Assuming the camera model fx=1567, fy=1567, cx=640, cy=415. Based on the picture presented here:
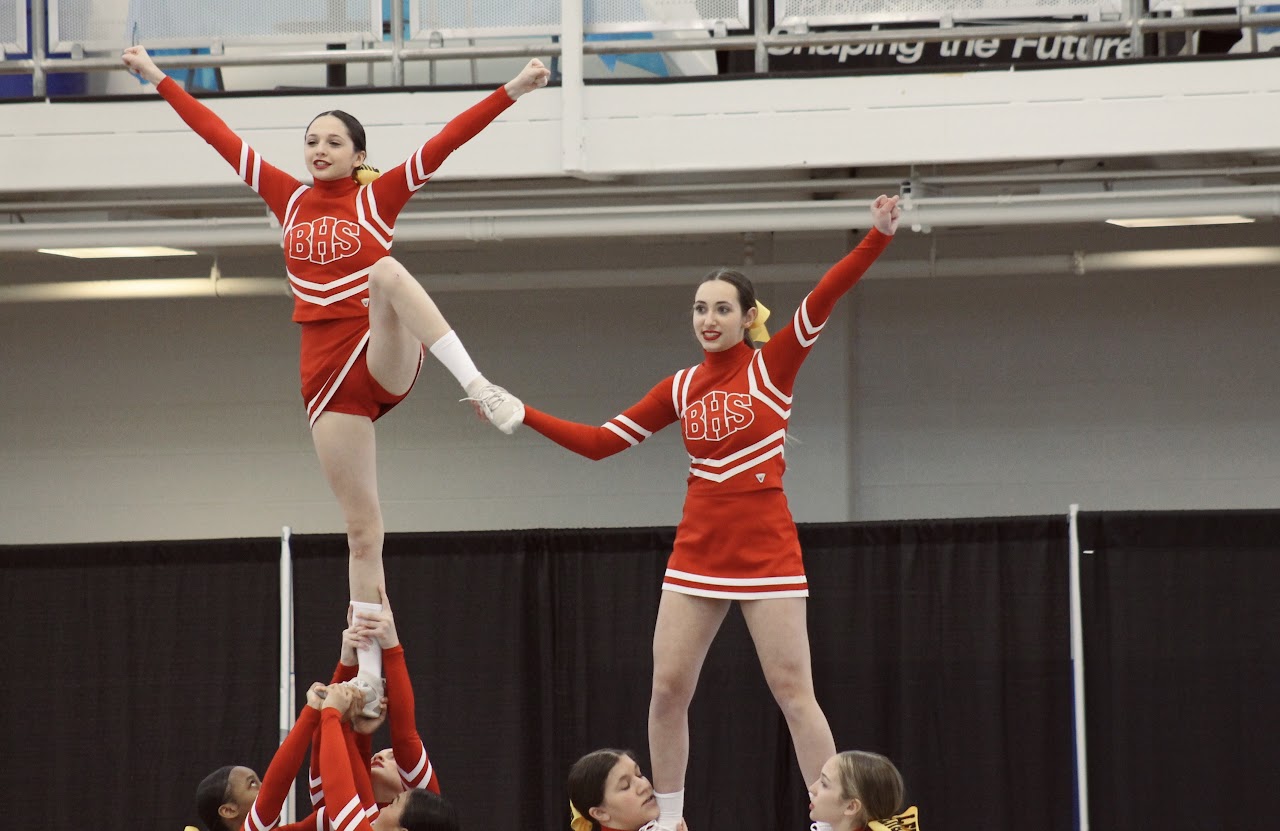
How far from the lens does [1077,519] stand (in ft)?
19.4

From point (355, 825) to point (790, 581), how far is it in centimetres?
122

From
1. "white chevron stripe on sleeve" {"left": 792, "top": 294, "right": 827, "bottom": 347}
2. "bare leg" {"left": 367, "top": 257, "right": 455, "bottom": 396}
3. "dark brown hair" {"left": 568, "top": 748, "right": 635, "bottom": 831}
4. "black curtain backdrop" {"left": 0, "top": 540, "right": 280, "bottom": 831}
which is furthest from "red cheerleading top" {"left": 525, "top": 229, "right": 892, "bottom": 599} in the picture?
"black curtain backdrop" {"left": 0, "top": 540, "right": 280, "bottom": 831}

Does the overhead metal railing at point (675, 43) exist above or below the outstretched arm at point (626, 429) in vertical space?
above

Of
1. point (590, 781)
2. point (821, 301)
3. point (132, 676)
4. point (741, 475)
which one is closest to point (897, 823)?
point (590, 781)

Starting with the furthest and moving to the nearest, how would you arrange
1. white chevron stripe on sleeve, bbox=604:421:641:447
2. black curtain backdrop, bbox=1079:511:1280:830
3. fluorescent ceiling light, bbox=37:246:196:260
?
fluorescent ceiling light, bbox=37:246:196:260
black curtain backdrop, bbox=1079:511:1280:830
white chevron stripe on sleeve, bbox=604:421:641:447

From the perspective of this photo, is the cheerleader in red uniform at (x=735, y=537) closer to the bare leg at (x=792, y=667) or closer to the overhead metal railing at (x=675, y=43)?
the bare leg at (x=792, y=667)

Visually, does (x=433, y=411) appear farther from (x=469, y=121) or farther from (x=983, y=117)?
(x=469, y=121)

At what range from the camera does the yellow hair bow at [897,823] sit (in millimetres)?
2961

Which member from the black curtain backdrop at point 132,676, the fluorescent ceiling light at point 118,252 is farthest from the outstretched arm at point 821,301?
the fluorescent ceiling light at point 118,252

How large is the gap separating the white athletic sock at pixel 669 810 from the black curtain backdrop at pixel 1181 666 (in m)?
2.65

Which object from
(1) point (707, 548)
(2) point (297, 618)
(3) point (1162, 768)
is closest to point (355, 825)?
(1) point (707, 548)

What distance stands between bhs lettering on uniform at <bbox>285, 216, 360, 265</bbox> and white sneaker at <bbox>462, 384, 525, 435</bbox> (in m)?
0.48

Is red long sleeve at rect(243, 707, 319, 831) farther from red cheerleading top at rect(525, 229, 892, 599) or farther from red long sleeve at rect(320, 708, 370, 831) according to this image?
red cheerleading top at rect(525, 229, 892, 599)

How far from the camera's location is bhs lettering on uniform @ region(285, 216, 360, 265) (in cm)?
346
